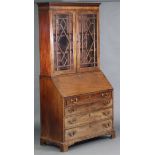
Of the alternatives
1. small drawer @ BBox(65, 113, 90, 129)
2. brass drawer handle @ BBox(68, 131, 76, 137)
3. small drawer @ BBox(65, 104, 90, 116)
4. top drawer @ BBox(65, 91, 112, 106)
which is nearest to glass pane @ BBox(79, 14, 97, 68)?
top drawer @ BBox(65, 91, 112, 106)

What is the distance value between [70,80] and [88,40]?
0.62m

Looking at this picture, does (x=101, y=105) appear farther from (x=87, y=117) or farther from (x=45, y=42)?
(x=45, y=42)

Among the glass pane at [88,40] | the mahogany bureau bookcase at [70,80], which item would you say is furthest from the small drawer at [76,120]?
the glass pane at [88,40]

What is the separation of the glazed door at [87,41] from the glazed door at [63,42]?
101 mm

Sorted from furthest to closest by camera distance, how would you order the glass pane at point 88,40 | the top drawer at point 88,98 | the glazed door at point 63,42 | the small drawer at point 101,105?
the glass pane at point 88,40 → the small drawer at point 101,105 → the glazed door at point 63,42 → the top drawer at point 88,98

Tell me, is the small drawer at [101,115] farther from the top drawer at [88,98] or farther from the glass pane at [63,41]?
the glass pane at [63,41]

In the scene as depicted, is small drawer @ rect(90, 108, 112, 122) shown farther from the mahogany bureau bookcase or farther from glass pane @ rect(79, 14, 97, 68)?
glass pane @ rect(79, 14, 97, 68)

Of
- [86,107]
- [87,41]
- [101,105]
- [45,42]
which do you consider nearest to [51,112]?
[86,107]

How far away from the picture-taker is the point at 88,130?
4805 mm

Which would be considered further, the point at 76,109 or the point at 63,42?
the point at 63,42

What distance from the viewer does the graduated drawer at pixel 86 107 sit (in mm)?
4555
